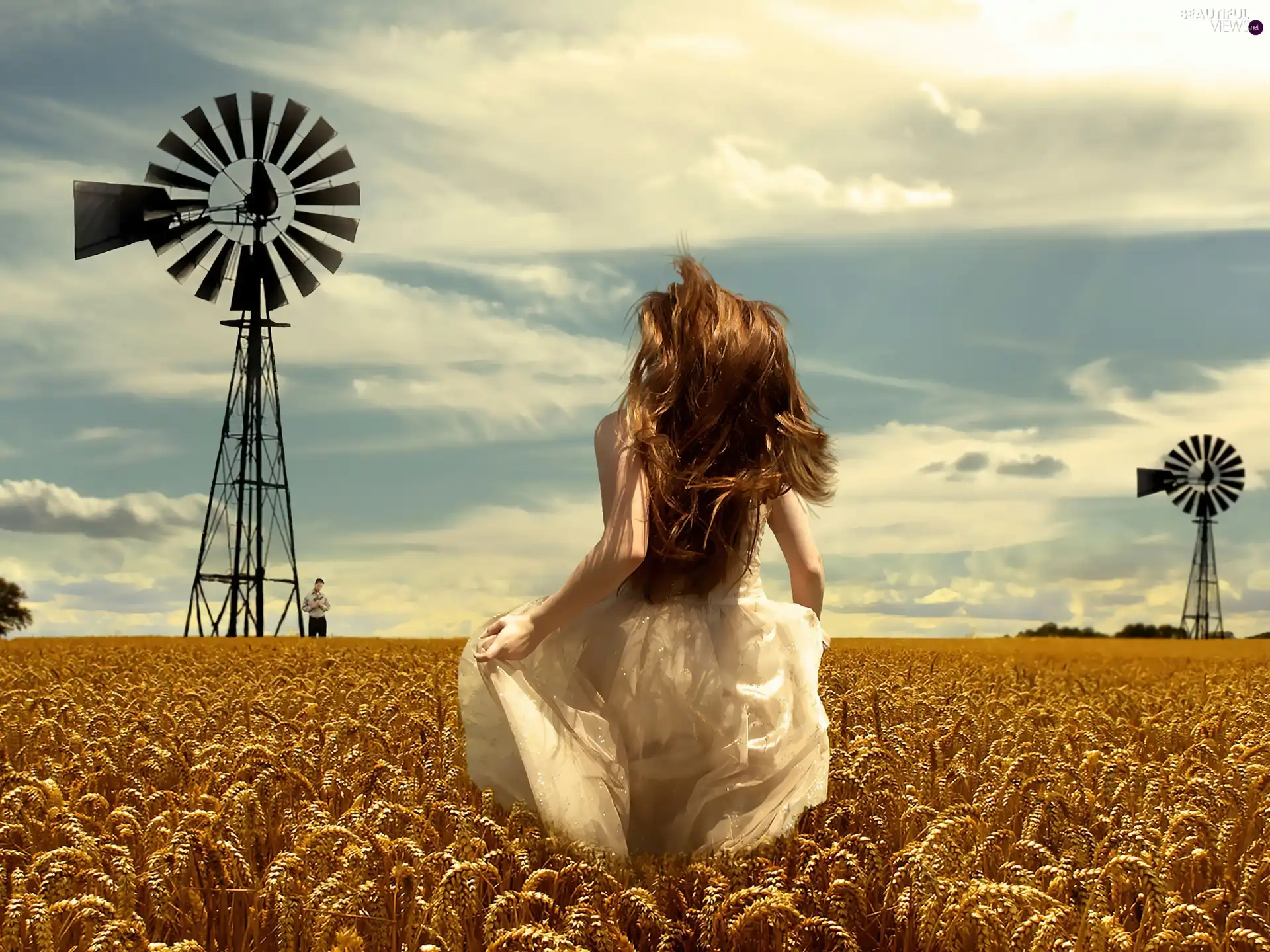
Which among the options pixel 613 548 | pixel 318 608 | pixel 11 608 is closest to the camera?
pixel 613 548

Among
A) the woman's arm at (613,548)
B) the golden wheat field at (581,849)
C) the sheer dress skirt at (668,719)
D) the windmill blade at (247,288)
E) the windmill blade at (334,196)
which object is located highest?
the windmill blade at (334,196)

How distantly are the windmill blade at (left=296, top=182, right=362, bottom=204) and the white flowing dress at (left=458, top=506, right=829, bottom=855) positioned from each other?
85.7ft

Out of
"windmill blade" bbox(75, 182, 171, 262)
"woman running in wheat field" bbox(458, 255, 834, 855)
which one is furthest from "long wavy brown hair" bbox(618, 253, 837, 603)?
"windmill blade" bbox(75, 182, 171, 262)

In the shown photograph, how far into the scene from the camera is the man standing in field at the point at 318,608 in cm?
2625

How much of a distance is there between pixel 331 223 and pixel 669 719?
2688 cm

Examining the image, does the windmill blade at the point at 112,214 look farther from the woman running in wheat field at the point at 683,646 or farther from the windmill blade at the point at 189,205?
the woman running in wheat field at the point at 683,646

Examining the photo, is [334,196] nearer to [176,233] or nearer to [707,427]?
[176,233]

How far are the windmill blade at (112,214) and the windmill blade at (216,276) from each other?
60.8 inches

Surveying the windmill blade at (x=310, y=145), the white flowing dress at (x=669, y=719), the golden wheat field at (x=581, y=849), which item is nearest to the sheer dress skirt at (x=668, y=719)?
the white flowing dress at (x=669, y=719)

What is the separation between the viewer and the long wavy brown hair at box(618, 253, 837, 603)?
12.8ft

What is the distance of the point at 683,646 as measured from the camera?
3965 millimetres

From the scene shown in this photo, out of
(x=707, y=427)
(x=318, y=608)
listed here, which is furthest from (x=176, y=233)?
(x=707, y=427)

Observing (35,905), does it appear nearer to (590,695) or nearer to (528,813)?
(528,813)

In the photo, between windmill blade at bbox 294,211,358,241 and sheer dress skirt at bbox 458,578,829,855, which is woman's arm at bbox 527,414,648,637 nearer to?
sheer dress skirt at bbox 458,578,829,855
